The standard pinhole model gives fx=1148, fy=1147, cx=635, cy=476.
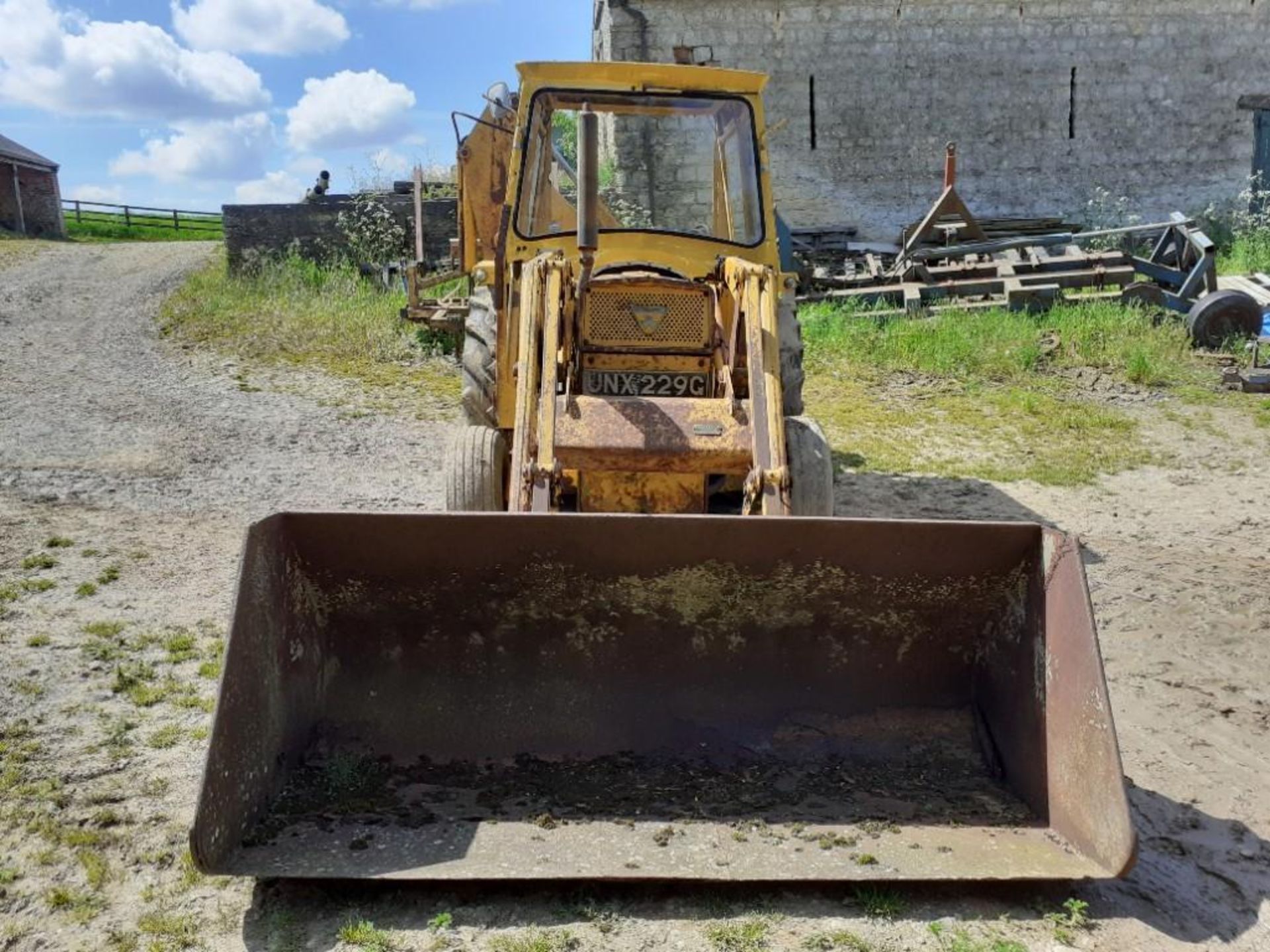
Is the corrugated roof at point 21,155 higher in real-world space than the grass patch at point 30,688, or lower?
higher

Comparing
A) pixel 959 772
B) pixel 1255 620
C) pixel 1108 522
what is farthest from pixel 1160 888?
pixel 1108 522

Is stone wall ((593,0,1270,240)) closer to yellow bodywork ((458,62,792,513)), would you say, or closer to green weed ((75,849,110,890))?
yellow bodywork ((458,62,792,513))

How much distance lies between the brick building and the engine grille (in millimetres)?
32205

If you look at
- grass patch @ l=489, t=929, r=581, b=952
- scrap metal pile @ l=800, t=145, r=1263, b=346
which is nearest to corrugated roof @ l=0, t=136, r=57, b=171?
scrap metal pile @ l=800, t=145, r=1263, b=346

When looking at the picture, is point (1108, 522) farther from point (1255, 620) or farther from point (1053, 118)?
point (1053, 118)

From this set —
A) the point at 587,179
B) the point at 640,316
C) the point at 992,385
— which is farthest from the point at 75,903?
the point at 992,385

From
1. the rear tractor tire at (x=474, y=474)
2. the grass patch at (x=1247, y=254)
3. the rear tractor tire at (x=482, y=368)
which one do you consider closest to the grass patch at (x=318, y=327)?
the rear tractor tire at (x=482, y=368)

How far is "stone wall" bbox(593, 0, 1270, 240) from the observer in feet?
51.9

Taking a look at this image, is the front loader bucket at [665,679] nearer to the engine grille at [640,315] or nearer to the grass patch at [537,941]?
the grass patch at [537,941]

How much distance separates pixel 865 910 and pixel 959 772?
2.49 feet

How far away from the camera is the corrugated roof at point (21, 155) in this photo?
33.9m

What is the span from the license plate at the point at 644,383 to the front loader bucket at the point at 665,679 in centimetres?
144

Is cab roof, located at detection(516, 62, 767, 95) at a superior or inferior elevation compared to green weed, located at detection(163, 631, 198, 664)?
superior

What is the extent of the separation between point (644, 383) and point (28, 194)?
118ft
